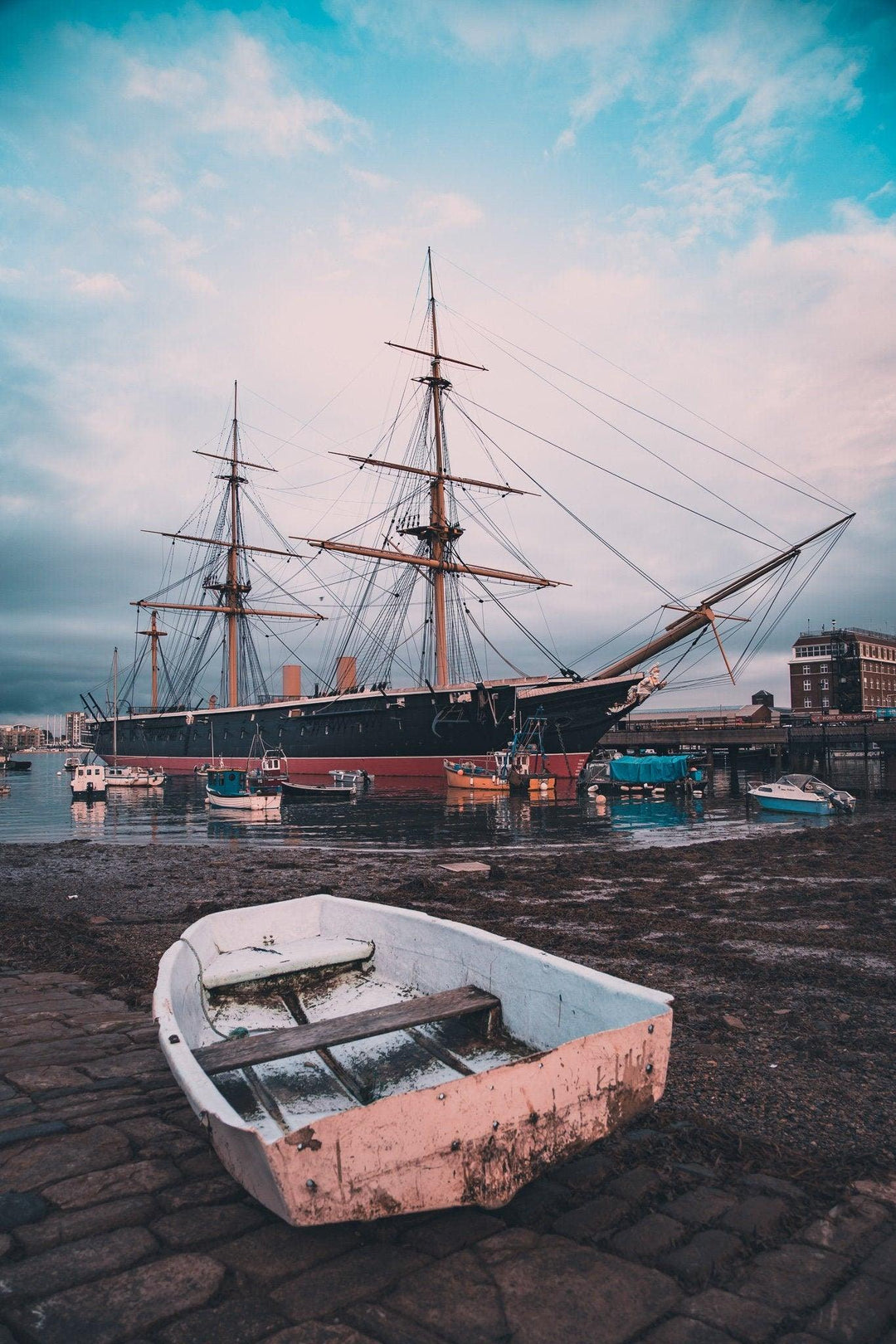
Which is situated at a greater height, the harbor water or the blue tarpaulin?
the blue tarpaulin

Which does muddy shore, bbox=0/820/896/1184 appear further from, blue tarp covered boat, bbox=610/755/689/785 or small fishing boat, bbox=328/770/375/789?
small fishing boat, bbox=328/770/375/789

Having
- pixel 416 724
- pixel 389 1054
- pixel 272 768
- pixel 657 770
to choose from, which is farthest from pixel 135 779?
pixel 389 1054

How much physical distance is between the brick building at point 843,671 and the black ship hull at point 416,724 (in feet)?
224

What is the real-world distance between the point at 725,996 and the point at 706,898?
5.68 meters

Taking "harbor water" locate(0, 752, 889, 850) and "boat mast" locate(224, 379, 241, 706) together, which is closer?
"harbor water" locate(0, 752, 889, 850)

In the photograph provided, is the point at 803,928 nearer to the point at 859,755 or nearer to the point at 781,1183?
the point at 781,1183

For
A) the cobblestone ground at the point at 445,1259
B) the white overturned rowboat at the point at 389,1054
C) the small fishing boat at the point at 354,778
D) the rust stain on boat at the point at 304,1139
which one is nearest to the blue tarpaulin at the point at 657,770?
the small fishing boat at the point at 354,778

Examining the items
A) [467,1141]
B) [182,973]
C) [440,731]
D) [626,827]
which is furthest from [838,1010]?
[440,731]

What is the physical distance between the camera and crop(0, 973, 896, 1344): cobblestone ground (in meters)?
2.74

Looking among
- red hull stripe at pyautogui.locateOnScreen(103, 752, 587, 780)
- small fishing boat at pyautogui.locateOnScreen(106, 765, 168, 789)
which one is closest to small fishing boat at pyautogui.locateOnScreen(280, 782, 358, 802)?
red hull stripe at pyautogui.locateOnScreen(103, 752, 587, 780)

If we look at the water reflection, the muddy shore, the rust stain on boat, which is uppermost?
the rust stain on boat

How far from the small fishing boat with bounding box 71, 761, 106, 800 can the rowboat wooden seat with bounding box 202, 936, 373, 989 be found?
4303 centimetres

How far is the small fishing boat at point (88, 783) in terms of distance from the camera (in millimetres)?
44812

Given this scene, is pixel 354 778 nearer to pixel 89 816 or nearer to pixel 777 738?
pixel 89 816
